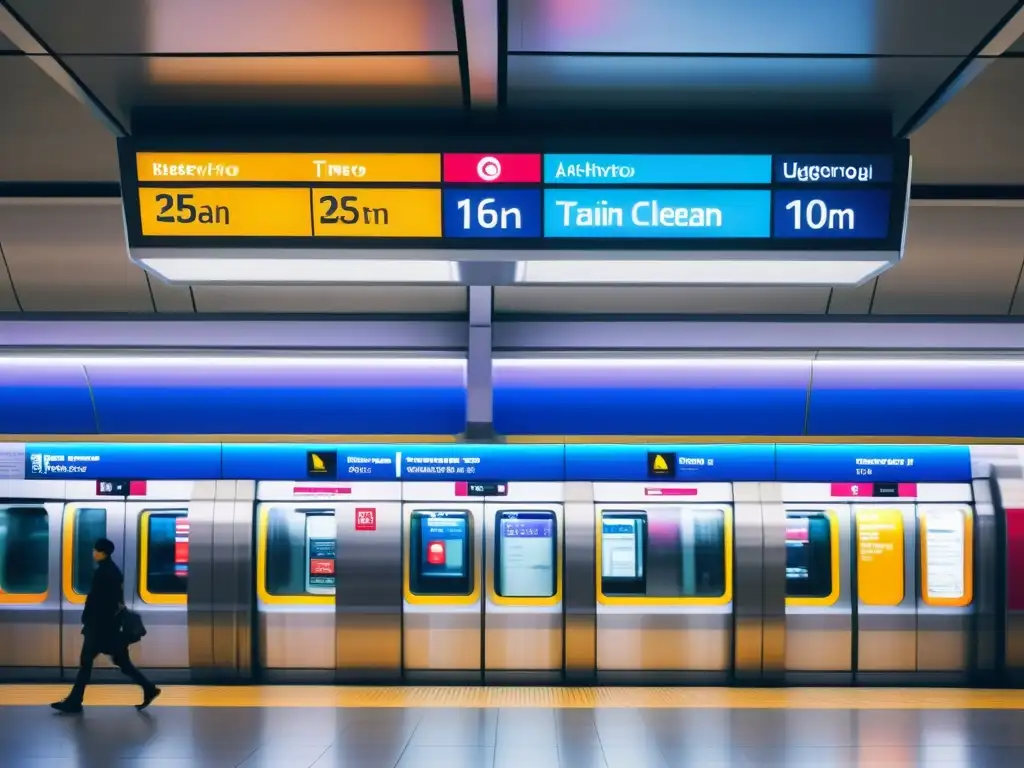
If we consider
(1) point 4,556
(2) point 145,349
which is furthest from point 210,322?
(1) point 4,556

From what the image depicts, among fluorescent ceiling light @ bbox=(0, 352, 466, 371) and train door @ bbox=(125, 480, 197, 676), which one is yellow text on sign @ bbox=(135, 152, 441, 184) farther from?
train door @ bbox=(125, 480, 197, 676)

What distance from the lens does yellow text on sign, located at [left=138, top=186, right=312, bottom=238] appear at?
3895 mm

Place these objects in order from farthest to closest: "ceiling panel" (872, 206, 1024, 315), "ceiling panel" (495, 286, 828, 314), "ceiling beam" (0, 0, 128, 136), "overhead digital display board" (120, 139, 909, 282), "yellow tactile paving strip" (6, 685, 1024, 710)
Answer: "yellow tactile paving strip" (6, 685, 1024, 710) < "ceiling panel" (495, 286, 828, 314) < "ceiling panel" (872, 206, 1024, 315) < "overhead digital display board" (120, 139, 909, 282) < "ceiling beam" (0, 0, 128, 136)

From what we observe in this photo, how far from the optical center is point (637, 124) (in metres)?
4.31

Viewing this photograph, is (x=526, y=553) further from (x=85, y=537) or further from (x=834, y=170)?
(x=834, y=170)

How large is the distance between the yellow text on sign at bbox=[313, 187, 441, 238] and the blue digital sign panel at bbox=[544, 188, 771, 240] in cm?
46

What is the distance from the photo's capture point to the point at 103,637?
7.75m

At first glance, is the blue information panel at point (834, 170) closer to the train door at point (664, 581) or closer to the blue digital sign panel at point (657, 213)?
the blue digital sign panel at point (657, 213)

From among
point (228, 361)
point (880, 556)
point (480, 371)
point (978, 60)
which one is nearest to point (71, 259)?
point (228, 361)

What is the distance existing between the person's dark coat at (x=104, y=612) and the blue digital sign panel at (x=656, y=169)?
5.63 metres

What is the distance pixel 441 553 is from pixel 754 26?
258 inches

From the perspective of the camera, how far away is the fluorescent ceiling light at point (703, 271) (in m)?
3.91

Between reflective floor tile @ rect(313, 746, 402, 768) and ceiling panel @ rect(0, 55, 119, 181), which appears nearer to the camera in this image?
ceiling panel @ rect(0, 55, 119, 181)

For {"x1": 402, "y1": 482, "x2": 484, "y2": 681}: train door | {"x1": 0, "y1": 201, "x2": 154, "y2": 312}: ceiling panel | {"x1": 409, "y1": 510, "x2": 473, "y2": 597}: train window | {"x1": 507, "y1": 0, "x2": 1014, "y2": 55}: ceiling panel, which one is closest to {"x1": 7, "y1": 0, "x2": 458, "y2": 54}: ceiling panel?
{"x1": 507, "y1": 0, "x2": 1014, "y2": 55}: ceiling panel
